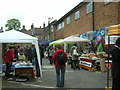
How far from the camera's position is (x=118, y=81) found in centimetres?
560

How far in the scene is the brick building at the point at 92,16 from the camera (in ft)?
48.4

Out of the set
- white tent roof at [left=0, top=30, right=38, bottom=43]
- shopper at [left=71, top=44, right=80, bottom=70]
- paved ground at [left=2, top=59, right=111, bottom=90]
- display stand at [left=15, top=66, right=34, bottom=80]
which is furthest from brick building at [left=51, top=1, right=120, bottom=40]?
display stand at [left=15, top=66, right=34, bottom=80]

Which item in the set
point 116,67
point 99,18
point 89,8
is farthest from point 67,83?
point 89,8

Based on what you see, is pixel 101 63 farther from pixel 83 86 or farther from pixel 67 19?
pixel 67 19

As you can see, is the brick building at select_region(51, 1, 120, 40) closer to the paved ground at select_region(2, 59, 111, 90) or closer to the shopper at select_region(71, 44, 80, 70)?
the shopper at select_region(71, 44, 80, 70)

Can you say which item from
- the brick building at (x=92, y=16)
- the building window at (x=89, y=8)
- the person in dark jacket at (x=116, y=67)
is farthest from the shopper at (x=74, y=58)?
the person in dark jacket at (x=116, y=67)

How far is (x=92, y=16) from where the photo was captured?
1886cm

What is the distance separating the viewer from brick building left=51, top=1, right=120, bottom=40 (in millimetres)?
14748

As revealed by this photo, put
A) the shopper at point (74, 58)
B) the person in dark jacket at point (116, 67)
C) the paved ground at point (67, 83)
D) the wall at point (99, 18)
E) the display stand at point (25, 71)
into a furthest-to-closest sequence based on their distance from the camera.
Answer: the wall at point (99, 18)
the shopper at point (74, 58)
the display stand at point (25, 71)
the paved ground at point (67, 83)
the person in dark jacket at point (116, 67)

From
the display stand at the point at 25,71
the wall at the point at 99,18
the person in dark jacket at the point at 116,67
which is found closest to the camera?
the person in dark jacket at the point at 116,67

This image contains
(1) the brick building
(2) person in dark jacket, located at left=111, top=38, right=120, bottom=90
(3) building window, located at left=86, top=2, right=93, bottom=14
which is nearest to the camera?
(2) person in dark jacket, located at left=111, top=38, right=120, bottom=90

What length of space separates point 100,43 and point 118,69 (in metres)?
11.1

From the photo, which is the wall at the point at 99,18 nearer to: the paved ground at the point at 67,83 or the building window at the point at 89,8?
the building window at the point at 89,8

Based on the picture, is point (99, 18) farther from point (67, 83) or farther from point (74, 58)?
point (67, 83)
